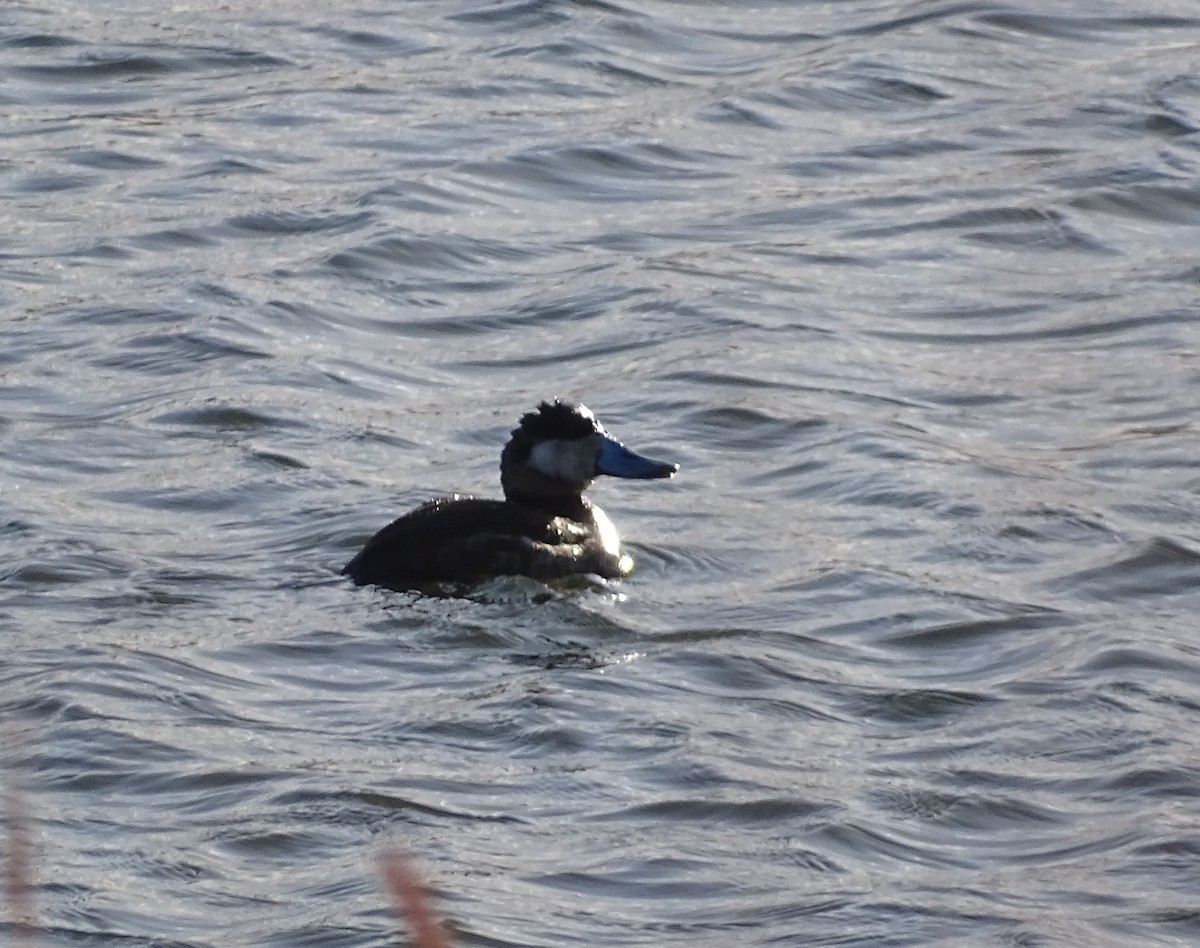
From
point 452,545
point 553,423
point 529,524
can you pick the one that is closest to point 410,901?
point 452,545

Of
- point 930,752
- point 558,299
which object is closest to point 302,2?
point 558,299

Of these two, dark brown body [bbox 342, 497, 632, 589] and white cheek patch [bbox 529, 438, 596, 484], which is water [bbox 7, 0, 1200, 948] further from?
white cheek patch [bbox 529, 438, 596, 484]

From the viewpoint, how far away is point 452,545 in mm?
8859

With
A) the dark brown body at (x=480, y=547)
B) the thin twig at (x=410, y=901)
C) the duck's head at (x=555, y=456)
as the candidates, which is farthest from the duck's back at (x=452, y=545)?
the thin twig at (x=410, y=901)

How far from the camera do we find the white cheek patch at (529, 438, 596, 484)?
31.3 feet

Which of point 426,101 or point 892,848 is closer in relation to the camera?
point 892,848

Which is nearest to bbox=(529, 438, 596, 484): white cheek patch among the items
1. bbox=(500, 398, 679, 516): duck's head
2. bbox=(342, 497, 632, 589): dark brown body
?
bbox=(500, 398, 679, 516): duck's head

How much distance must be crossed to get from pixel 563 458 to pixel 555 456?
0.03m

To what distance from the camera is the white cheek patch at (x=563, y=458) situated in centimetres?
955

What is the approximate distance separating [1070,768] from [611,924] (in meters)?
1.64

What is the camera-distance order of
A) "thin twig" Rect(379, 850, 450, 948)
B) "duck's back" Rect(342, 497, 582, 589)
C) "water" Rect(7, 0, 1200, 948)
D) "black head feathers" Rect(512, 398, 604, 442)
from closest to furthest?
"thin twig" Rect(379, 850, 450, 948) < "water" Rect(7, 0, 1200, 948) < "duck's back" Rect(342, 497, 582, 589) < "black head feathers" Rect(512, 398, 604, 442)

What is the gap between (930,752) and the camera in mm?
7391

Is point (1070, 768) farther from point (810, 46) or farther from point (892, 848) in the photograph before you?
point (810, 46)

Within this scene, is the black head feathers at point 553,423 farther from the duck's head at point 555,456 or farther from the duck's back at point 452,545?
the duck's back at point 452,545
